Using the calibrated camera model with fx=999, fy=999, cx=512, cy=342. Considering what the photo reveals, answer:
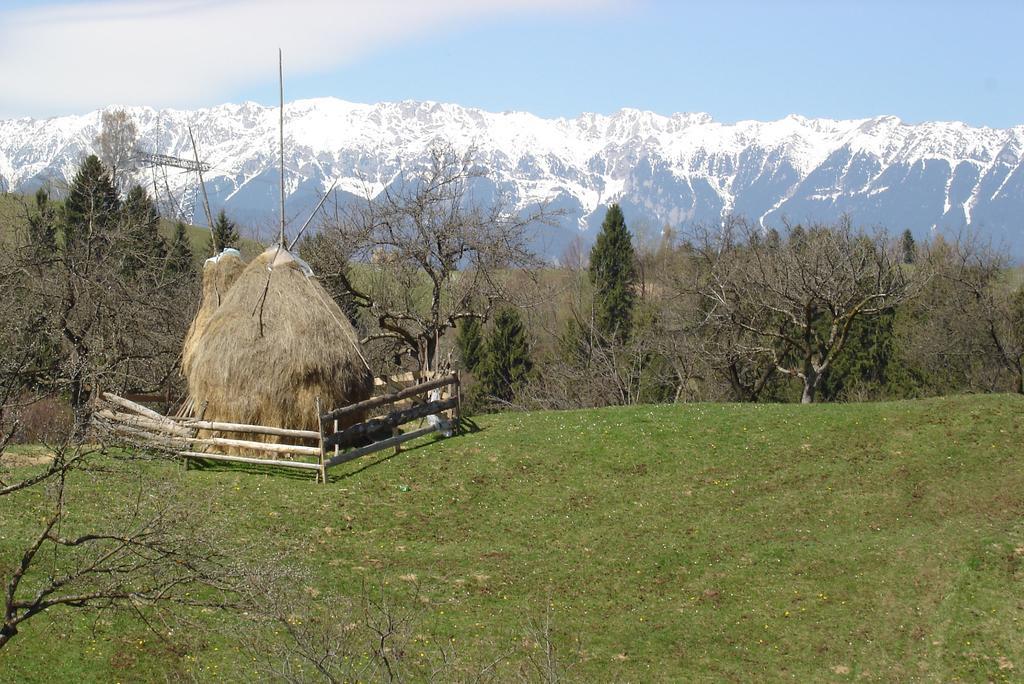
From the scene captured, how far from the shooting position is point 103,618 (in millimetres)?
17547

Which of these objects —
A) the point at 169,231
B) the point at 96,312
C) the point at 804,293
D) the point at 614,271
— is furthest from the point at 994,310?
the point at 169,231

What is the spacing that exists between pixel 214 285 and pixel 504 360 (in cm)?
3445

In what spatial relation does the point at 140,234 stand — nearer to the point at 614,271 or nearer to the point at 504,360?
the point at 504,360

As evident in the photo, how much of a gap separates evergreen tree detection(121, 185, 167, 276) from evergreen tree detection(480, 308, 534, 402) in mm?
20717

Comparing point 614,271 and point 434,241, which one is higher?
point 434,241

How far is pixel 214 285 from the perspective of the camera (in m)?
31.3

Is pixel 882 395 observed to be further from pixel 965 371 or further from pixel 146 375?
pixel 146 375

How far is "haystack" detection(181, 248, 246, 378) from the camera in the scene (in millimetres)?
29891

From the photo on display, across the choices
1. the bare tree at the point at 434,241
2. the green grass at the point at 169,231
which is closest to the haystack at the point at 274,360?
the bare tree at the point at 434,241

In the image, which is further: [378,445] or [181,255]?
[181,255]

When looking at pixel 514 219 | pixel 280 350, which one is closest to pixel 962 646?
pixel 280 350

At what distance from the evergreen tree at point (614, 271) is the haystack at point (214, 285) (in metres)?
49.6

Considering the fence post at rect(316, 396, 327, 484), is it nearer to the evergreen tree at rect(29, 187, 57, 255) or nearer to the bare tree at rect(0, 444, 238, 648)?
the bare tree at rect(0, 444, 238, 648)

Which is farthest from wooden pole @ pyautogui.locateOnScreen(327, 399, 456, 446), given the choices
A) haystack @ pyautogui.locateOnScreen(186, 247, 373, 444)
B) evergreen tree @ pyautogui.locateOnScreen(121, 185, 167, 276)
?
evergreen tree @ pyautogui.locateOnScreen(121, 185, 167, 276)
